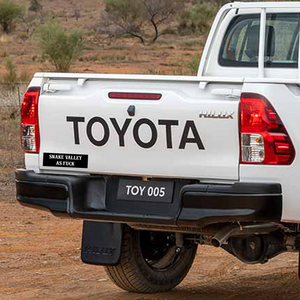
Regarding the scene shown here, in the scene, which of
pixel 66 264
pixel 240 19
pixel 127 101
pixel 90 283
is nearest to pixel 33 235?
pixel 66 264

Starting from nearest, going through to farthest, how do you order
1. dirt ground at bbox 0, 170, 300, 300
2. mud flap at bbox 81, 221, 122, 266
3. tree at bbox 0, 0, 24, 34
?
mud flap at bbox 81, 221, 122, 266 < dirt ground at bbox 0, 170, 300, 300 < tree at bbox 0, 0, 24, 34

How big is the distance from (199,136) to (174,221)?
506 millimetres

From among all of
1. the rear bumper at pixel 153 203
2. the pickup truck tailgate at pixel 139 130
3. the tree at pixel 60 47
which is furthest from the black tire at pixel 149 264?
the tree at pixel 60 47

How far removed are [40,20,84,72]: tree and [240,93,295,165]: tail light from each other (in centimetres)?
2668

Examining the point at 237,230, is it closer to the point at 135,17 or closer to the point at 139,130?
the point at 139,130

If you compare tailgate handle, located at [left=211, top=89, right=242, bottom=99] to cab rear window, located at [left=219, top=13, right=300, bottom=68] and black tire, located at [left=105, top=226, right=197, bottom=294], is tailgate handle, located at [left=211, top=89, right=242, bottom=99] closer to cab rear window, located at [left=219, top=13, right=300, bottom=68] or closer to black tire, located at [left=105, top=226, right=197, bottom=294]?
cab rear window, located at [left=219, top=13, right=300, bottom=68]

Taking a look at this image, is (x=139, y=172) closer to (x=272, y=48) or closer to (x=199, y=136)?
(x=199, y=136)

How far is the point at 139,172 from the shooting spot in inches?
219

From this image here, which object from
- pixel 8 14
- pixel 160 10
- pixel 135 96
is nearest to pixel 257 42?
pixel 135 96

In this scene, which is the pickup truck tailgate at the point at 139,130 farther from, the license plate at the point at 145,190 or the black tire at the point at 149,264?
the black tire at the point at 149,264

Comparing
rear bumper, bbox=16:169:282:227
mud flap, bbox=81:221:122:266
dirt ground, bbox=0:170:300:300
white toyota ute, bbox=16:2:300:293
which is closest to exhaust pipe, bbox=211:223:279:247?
white toyota ute, bbox=16:2:300:293

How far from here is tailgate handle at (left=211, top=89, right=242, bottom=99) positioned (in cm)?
523

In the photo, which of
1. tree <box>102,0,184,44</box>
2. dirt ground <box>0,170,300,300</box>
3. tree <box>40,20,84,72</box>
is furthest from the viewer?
tree <box>102,0,184,44</box>

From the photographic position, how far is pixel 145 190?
5590mm
